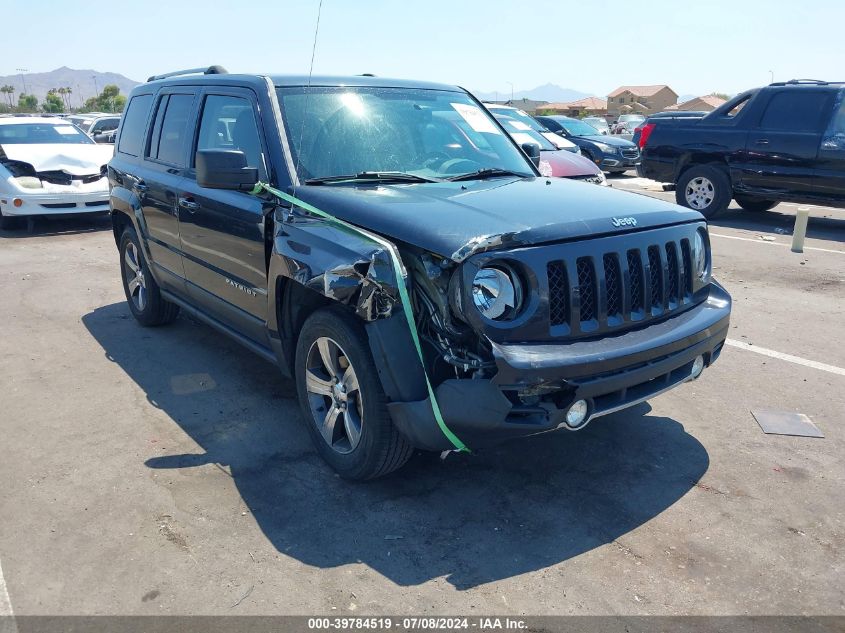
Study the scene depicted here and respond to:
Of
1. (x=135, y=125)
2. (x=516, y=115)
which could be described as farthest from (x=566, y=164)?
(x=135, y=125)

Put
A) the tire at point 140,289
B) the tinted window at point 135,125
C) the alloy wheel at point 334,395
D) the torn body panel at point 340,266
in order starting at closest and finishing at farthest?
the torn body panel at point 340,266
the alloy wheel at point 334,395
the tinted window at point 135,125
the tire at point 140,289

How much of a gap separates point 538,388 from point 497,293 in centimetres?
43

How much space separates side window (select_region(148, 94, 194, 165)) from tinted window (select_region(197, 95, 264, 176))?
29 centimetres

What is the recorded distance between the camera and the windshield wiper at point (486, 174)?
168 inches

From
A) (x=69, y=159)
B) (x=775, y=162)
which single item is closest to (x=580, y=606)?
(x=775, y=162)

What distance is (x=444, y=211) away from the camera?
3426 millimetres

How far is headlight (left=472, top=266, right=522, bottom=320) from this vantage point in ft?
10.2

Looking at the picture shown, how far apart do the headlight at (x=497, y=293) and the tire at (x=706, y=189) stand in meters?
9.30

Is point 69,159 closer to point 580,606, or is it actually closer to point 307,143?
point 307,143

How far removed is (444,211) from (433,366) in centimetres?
75

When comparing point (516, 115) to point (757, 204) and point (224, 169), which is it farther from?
point (224, 169)

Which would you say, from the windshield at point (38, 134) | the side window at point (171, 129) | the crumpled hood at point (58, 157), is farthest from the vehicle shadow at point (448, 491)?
the windshield at point (38, 134)

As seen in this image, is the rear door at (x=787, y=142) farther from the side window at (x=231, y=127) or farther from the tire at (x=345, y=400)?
the tire at (x=345, y=400)

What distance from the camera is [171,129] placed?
209 inches
